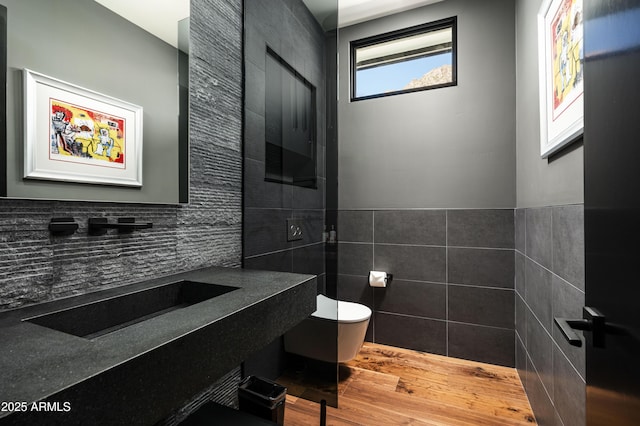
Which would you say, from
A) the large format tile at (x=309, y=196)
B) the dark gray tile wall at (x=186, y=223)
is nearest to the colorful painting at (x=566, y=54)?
the large format tile at (x=309, y=196)

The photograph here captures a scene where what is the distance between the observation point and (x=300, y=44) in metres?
1.92

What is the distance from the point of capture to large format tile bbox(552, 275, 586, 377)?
3.47ft

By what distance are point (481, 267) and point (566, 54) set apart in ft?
5.08

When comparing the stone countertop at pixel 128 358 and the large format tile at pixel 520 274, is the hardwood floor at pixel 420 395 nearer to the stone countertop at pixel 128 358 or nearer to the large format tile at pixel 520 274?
the large format tile at pixel 520 274

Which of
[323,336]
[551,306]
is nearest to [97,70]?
[323,336]

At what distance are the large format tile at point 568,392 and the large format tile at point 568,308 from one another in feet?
0.14

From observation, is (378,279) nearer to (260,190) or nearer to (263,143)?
(260,190)

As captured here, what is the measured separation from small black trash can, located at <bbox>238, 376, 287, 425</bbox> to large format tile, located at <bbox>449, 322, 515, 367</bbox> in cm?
156

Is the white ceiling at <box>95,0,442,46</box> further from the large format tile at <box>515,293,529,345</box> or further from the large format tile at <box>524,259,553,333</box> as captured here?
the large format tile at <box>515,293,529,345</box>

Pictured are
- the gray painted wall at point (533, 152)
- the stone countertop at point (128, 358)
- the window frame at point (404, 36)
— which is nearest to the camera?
the stone countertop at point (128, 358)

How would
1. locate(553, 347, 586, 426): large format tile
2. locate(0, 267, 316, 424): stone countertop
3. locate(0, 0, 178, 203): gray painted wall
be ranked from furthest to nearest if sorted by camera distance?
locate(553, 347, 586, 426): large format tile
locate(0, 0, 178, 203): gray painted wall
locate(0, 267, 316, 424): stone countertop

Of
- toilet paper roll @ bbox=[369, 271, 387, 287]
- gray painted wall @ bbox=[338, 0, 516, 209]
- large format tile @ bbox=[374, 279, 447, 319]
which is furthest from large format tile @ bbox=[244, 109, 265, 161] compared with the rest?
large format tile @ bbox=[374, 279, 447, 319]

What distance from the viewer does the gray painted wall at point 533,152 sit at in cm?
120

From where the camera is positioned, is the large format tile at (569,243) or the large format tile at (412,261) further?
the large format tile at (412,261)
